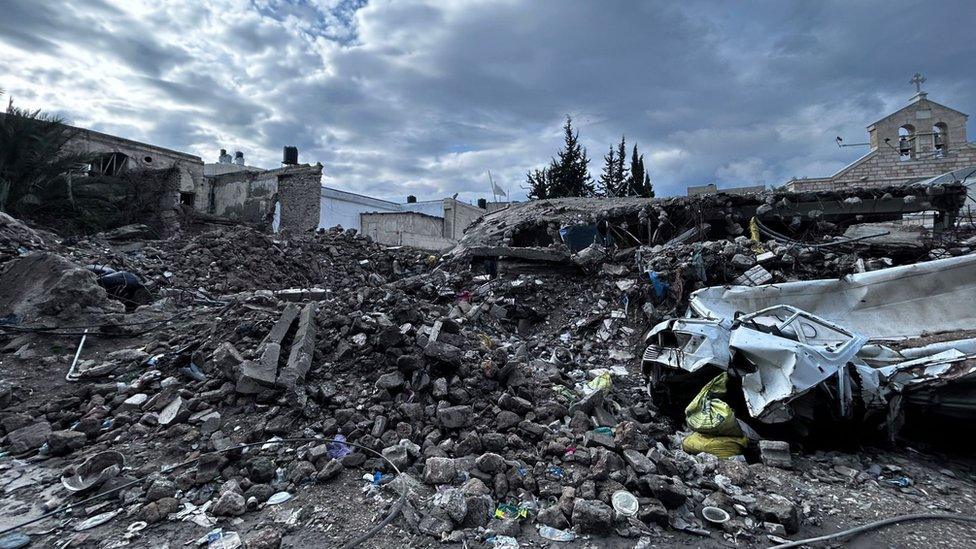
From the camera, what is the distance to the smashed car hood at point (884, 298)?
631 cm

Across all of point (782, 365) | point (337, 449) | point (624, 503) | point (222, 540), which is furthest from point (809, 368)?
point (222, 540)

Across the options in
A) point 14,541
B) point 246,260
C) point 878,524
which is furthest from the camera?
point 246,260

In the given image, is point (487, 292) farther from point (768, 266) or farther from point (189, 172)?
point (189, 172)

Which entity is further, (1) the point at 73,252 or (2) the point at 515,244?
(2) the point at 515,244

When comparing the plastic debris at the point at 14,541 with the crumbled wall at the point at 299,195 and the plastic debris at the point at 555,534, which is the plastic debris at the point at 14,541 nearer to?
the plastic debris at the point at 555,534

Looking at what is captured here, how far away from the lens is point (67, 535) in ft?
9.37

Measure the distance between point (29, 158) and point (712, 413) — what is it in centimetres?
1922

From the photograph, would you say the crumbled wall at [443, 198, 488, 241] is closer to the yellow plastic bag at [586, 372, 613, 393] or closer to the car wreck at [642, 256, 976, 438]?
the yellow plastic bag at [586, 372, 613, 393]

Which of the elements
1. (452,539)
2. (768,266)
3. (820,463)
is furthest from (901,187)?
(452,539)

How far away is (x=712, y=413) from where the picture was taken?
13.7 ft

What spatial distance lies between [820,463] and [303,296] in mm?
7673

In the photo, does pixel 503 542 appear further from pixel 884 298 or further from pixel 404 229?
pixel 404 229

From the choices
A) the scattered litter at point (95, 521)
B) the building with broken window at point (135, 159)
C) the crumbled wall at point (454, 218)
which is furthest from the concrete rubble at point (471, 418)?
the crumbled wall at point (454, 218)

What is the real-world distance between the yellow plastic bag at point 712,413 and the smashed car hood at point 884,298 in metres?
1.99
